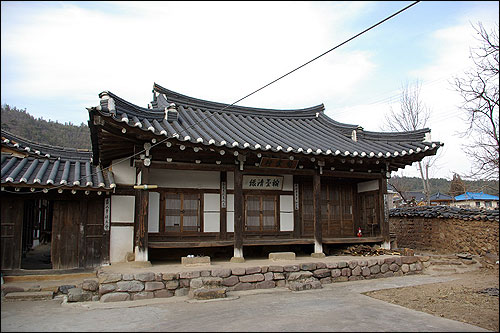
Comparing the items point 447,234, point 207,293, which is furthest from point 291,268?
point 447,234

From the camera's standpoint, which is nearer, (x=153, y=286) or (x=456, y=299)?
(x=456, y=299)

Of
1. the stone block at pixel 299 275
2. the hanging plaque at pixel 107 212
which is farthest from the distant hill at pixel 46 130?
the hanging plaque at pixel 107 212

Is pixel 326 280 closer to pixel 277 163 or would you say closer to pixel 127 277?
pixel 277 163

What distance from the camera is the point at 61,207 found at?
10.1m

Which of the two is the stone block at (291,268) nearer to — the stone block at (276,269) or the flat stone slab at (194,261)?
the stone block at (276,269)

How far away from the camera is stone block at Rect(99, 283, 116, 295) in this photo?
319 inches

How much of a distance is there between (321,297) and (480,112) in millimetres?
7113

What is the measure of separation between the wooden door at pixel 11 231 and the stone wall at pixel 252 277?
2597 millimetres

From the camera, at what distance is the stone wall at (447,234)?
13281 mm

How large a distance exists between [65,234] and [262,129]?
6.93 metres

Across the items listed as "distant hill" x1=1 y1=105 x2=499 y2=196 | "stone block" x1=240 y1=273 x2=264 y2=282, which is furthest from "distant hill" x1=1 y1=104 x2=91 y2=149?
"stone block" x1=240 y1=273 x2=264 y2=282

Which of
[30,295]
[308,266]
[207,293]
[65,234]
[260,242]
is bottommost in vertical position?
[30,295]

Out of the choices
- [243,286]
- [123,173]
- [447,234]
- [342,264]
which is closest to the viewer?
[243,286]

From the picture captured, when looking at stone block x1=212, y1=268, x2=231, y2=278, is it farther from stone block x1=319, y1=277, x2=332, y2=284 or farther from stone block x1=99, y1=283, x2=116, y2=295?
stone block x1=319, y1=277, x2=332, y2=284
